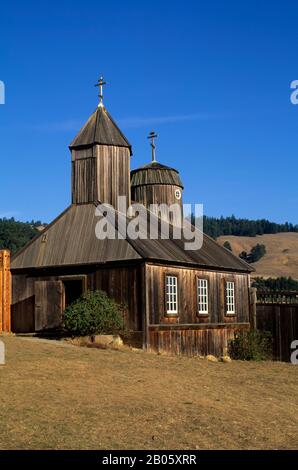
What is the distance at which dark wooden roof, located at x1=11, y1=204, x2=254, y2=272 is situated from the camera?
25.8 metres

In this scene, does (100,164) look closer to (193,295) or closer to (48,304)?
(48,304)

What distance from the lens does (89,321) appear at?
23609 millimetres

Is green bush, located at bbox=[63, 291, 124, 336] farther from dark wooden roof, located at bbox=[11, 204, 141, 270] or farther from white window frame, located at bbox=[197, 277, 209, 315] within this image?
white window frame, located at bbox=[197, 277, 209, 315]

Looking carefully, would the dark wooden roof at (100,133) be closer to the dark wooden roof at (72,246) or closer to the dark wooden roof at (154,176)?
the dark wooden roof at (72,246)

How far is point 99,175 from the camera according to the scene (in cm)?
2956

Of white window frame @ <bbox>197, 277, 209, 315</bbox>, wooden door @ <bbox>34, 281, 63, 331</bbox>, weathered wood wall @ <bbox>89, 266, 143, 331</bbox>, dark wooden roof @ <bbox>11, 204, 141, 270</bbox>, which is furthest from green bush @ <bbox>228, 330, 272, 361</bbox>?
wooden door @ <bbox>34, 281, 63, 331</bbox>

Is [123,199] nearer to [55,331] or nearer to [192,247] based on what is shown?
[192,247]

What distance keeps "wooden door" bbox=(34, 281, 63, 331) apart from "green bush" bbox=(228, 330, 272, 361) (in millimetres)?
8401

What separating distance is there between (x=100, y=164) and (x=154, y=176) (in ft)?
21.4

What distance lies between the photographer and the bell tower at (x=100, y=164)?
2948cm

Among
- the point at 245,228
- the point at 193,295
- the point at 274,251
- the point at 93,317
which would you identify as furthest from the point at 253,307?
the point at 245,228

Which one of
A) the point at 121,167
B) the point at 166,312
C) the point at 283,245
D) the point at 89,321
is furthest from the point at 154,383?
the point at 283,245

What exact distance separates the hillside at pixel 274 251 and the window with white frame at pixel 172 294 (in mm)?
91303

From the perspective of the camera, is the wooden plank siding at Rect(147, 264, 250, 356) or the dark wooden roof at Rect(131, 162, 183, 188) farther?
the dark wooden roof at Rect(131, 162, 183, 188)
